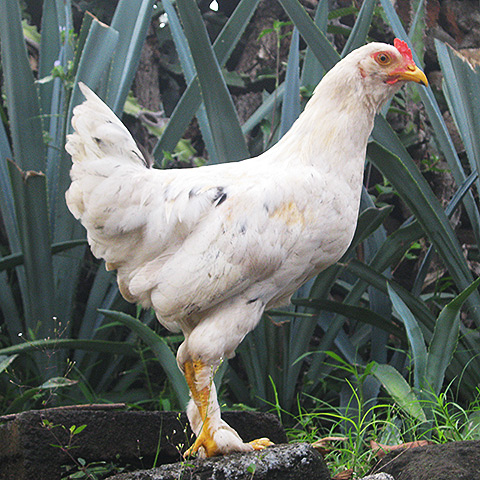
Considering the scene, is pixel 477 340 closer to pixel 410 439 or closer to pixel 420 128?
pixel 410 439

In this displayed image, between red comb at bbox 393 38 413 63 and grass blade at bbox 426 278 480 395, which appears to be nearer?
red comb at bbox 393 38 413 63

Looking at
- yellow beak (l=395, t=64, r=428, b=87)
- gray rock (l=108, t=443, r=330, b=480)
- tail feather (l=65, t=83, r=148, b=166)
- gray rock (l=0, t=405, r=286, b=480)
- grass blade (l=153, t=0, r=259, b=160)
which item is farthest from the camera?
grass blade (l=153, t=0, r=259, b=160)

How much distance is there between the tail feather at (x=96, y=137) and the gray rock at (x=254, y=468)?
926 millimetres

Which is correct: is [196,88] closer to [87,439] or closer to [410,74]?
[410,74]

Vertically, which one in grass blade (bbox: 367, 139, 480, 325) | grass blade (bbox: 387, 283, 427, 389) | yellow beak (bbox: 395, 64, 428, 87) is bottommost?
grass blade (bbox: 387, 283, 427, 389)

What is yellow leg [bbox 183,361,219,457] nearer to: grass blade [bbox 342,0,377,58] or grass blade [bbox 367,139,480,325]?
grass blade [bbox 367,139,480,325]

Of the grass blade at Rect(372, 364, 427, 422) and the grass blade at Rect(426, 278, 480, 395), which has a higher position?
the grass blade at Rect(426, 278, 480, 395)

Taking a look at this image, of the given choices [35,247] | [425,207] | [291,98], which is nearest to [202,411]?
[35,247]

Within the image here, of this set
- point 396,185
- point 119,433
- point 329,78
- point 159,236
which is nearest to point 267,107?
point 396,185

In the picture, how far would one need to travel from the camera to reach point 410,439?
2281 millimetres

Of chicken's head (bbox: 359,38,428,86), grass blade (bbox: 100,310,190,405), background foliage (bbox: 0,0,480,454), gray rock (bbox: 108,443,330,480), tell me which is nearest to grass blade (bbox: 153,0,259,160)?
background foliage (bbox: 0,0,480,454)

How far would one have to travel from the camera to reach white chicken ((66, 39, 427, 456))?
1753 mm

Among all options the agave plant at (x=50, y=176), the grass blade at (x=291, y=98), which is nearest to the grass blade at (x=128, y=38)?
the agave plant at (x=50, y=176)

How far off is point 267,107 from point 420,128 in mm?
1200
